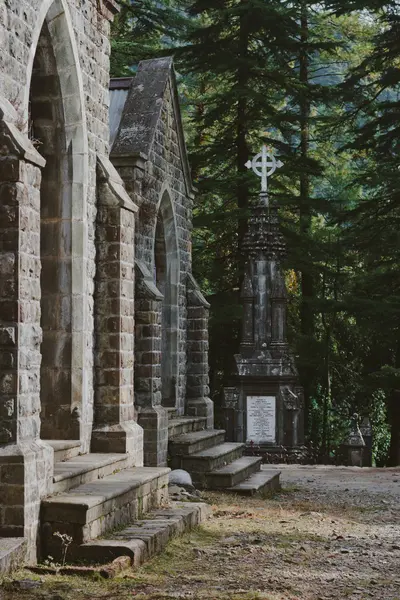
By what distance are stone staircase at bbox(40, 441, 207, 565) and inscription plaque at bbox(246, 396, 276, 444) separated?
8224 mm

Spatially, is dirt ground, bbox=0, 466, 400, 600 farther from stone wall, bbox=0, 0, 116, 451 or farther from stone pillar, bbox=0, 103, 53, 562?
stone wall, bbox=0, 0, 116, 451

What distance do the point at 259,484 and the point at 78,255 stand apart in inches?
180

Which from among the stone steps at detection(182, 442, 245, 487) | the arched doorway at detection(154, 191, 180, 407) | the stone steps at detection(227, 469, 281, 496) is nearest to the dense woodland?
the arched doorway at detection(154, 191, 180, 407)

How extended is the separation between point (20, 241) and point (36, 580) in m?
2.57

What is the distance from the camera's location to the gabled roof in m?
14.0

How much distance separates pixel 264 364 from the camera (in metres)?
19.2

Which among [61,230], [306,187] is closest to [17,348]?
[61,230]

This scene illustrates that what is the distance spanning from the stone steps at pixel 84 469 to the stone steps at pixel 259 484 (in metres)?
2.67

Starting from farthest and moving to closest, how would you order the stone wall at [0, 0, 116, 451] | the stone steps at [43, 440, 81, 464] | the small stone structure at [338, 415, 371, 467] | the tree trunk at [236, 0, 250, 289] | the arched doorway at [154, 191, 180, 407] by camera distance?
the tree trunk at [236, 0, 250, 289], the small stone structure at [338, 415, 371, 467], the arched doorway at [154, 191, 180, 407], the stone wall at [0, 0, 116, 451], the stone steps at [43, 440, 81, 464]

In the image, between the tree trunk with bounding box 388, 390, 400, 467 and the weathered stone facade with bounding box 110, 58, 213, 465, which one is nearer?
the weathered stone facade with bounding box 110, 58, 213, 465

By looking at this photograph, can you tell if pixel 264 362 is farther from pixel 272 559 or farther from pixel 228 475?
pixel 272 559

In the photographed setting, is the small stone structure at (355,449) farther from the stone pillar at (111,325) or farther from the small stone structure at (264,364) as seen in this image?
the stone pillar at (111,325)

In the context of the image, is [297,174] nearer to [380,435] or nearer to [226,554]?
[380,435]

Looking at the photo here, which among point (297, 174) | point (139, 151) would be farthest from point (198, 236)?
point (139, 151)
